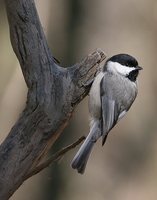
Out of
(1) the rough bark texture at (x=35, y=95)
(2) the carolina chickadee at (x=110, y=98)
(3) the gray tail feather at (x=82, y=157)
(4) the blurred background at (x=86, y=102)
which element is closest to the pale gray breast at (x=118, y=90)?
(2) the carolina chickadee at (x=110, y=98)

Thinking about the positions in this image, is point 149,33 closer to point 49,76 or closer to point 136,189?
point 136,189

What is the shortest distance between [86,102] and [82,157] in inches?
118

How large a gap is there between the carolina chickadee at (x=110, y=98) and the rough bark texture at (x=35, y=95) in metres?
0.47

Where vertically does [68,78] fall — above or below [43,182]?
above

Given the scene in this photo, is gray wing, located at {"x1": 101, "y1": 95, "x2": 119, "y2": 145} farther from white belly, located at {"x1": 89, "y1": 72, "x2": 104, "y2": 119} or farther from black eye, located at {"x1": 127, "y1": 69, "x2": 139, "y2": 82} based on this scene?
black eye, located at {"x1": 127, "y1": 69, "x2": 139, "y2": 82}

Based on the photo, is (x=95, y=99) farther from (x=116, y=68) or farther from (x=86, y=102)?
(x=86, y=102)

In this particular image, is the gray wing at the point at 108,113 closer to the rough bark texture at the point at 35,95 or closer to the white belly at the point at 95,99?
the white belly at the point at 95,99

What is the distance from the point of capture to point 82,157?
3580mm

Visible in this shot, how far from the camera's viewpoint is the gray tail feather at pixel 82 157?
354 centimetres

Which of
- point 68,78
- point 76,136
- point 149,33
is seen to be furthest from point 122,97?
point 149,33

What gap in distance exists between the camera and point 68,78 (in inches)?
123

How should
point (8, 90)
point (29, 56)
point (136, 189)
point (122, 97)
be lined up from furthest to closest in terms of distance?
point (136, 189) → point (8, 90) → point (122, 97) → point (29, 56)

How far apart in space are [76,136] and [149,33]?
4.71 feet

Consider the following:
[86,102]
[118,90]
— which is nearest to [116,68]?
[118,90]
